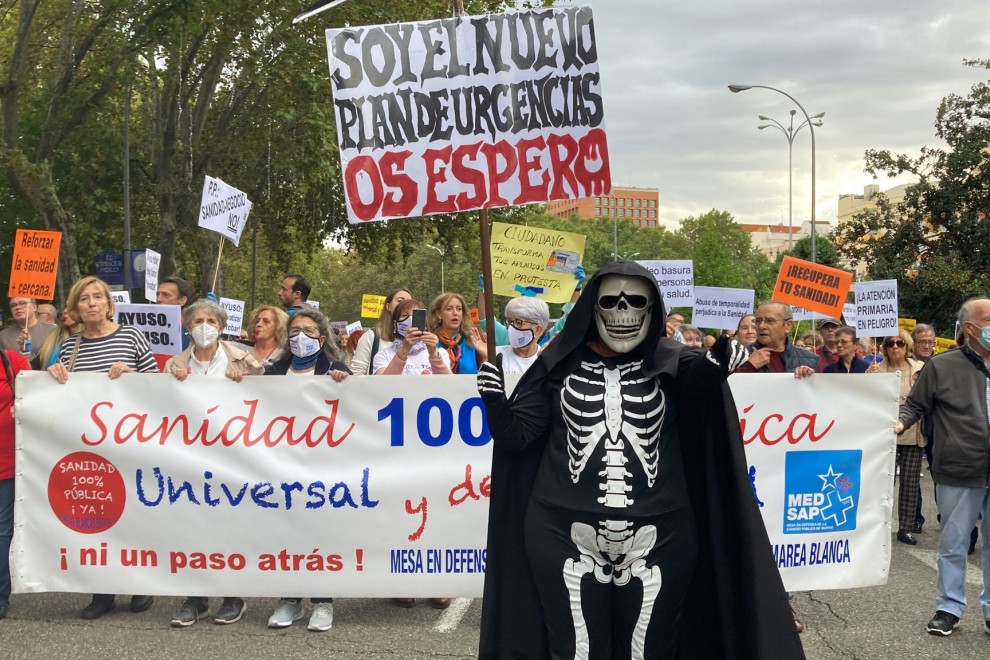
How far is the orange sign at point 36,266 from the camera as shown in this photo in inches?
457

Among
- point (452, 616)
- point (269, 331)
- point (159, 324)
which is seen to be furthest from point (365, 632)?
point (159, 324)

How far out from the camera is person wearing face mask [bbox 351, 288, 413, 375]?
7184 mm

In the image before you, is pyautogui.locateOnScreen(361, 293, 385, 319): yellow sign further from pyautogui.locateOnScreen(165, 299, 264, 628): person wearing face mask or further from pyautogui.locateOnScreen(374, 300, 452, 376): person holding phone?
pyautogui.locateOnScreen(165, 299, 264, 628): person wearing face mask

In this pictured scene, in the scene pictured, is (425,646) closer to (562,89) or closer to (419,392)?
(419,392)

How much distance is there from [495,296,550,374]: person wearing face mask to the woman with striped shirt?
219 cm

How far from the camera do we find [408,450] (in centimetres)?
618

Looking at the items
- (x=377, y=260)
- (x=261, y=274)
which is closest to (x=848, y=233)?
(x=377, y=260)

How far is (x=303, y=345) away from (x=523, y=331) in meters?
1.40

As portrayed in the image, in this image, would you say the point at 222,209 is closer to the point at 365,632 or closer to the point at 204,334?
the point at 204,334

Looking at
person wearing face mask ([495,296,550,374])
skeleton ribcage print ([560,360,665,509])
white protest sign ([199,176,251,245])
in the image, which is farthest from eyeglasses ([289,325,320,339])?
white protest sign ([199,176,251,245])

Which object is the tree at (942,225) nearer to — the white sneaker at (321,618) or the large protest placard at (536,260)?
the large protest placard at (536,260)

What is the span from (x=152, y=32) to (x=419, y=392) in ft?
52.6

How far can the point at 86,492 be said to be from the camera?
20.2ft

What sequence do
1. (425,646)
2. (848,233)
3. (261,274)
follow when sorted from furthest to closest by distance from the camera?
(261,274) → (848,233) → (425,646)
